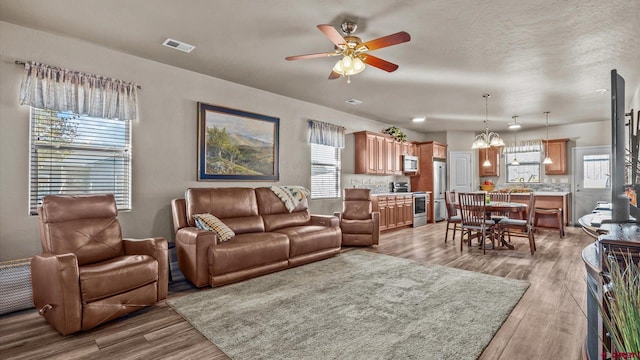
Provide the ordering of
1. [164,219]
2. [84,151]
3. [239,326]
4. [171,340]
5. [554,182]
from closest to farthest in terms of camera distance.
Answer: [171,340], [239,326], [84,151], [164,219], [554,182]

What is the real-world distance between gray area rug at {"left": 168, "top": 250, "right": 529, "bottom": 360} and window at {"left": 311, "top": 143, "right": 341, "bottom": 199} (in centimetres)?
244

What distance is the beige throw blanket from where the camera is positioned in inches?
196

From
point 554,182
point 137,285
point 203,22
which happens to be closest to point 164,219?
point 137,285

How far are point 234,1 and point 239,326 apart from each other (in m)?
2.69

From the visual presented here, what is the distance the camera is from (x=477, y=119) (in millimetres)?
7512

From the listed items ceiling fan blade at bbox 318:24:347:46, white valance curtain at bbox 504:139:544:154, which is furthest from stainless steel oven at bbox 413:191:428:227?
ceiling fan blade at bbox 318:24:347:46

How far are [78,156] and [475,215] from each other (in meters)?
5.60

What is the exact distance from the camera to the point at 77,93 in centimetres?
342

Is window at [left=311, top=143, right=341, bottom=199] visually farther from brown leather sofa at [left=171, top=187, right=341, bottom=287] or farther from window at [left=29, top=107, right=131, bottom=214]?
window at [left=29, top=107, right=131, bottom=214]

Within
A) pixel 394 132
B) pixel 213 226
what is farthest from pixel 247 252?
pixel 394 132

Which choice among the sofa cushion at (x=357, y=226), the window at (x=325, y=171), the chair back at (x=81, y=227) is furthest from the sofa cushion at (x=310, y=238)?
the chair back at (x=81, y=227)

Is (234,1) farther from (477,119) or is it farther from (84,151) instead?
(477,119)

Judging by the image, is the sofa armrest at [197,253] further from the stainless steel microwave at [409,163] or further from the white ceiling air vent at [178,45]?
the stainless steel microwave at [409,163]

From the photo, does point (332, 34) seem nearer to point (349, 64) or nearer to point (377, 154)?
point (349, 64)
